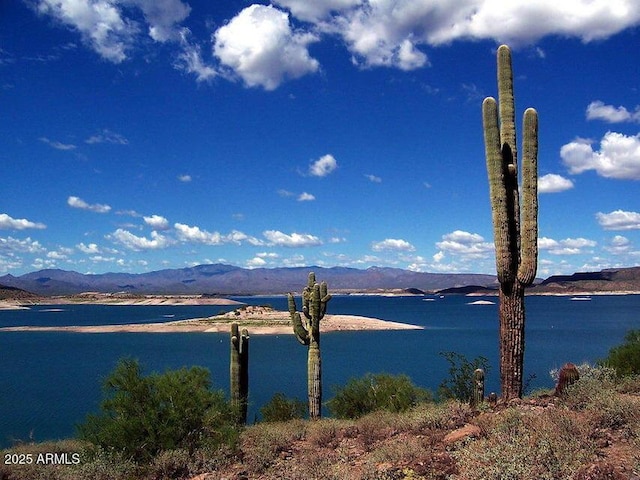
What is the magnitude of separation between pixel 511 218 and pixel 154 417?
10421 millimetres

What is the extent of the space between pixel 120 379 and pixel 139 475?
117 inches

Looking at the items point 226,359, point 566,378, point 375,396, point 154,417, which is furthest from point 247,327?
point 566,378

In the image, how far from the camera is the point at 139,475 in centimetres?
1032

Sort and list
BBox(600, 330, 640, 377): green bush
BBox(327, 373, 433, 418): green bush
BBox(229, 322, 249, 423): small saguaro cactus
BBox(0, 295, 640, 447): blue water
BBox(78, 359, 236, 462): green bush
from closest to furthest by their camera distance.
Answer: BBox(78, 359, 236, 462): green bush → BBox(600, 330, 640, 377): green bush → BBox(327, 373, 433, 418): green bush → BBox(229, 322, 249, 423): small saguaro cactus → BBox(0, 295, 640, 447): blue water

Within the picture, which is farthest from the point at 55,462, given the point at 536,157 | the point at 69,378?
the point at 69,378

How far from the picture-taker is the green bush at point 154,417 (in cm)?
1152

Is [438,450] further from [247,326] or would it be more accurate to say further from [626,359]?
[247,326]

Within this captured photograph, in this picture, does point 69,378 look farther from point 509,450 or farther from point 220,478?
point 509,450

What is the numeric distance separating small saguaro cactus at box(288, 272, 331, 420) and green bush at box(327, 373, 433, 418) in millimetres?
1340

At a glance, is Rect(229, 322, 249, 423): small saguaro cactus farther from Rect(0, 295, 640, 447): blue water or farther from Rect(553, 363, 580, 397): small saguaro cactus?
Rect(553, 363, 580, 397): small saguaro cactus

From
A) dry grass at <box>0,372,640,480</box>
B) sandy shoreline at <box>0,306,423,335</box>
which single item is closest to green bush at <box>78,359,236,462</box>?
dry grass at <box>0,372,640,480</box>

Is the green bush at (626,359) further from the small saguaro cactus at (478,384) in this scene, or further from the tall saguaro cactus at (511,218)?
the tall saguaro cactus at (511,218)

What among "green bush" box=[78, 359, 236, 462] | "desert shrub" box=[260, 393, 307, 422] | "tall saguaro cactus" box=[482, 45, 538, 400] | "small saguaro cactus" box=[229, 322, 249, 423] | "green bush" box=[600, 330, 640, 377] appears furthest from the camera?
"desert shrub" box=[260, 393, 307, 422]

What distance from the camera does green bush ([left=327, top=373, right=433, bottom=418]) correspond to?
18.7 meters
